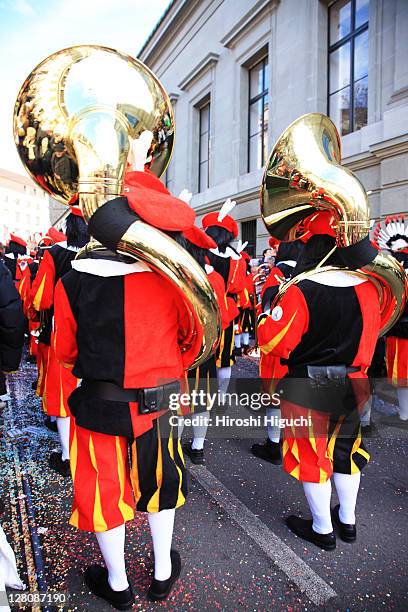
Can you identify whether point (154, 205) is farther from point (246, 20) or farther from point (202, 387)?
point (246, 20)

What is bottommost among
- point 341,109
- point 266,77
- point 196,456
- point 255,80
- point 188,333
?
point 196,456

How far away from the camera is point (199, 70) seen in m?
13.8

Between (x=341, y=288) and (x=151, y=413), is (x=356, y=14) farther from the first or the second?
(x=151, y=413)

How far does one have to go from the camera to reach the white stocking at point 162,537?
1.78 metres

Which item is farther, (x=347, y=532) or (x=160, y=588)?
(x=347, y=532)

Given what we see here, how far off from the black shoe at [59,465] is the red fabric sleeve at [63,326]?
4.80 ft

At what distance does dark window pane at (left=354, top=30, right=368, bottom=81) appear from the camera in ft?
26.6

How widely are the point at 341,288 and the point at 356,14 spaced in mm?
8844

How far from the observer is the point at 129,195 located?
1471 millimetres

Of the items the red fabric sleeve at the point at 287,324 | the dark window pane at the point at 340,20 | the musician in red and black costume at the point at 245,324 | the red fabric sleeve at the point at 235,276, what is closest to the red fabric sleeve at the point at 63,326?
the red fabric sleeve at the point at 287,324

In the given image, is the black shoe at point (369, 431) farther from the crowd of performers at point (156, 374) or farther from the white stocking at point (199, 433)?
the white stocking at point (199, 433)

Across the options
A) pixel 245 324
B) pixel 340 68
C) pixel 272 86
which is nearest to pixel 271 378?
pixel 245 324

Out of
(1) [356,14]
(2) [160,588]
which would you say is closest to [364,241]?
(2) [160,588]

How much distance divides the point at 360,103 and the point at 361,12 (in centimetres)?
179
